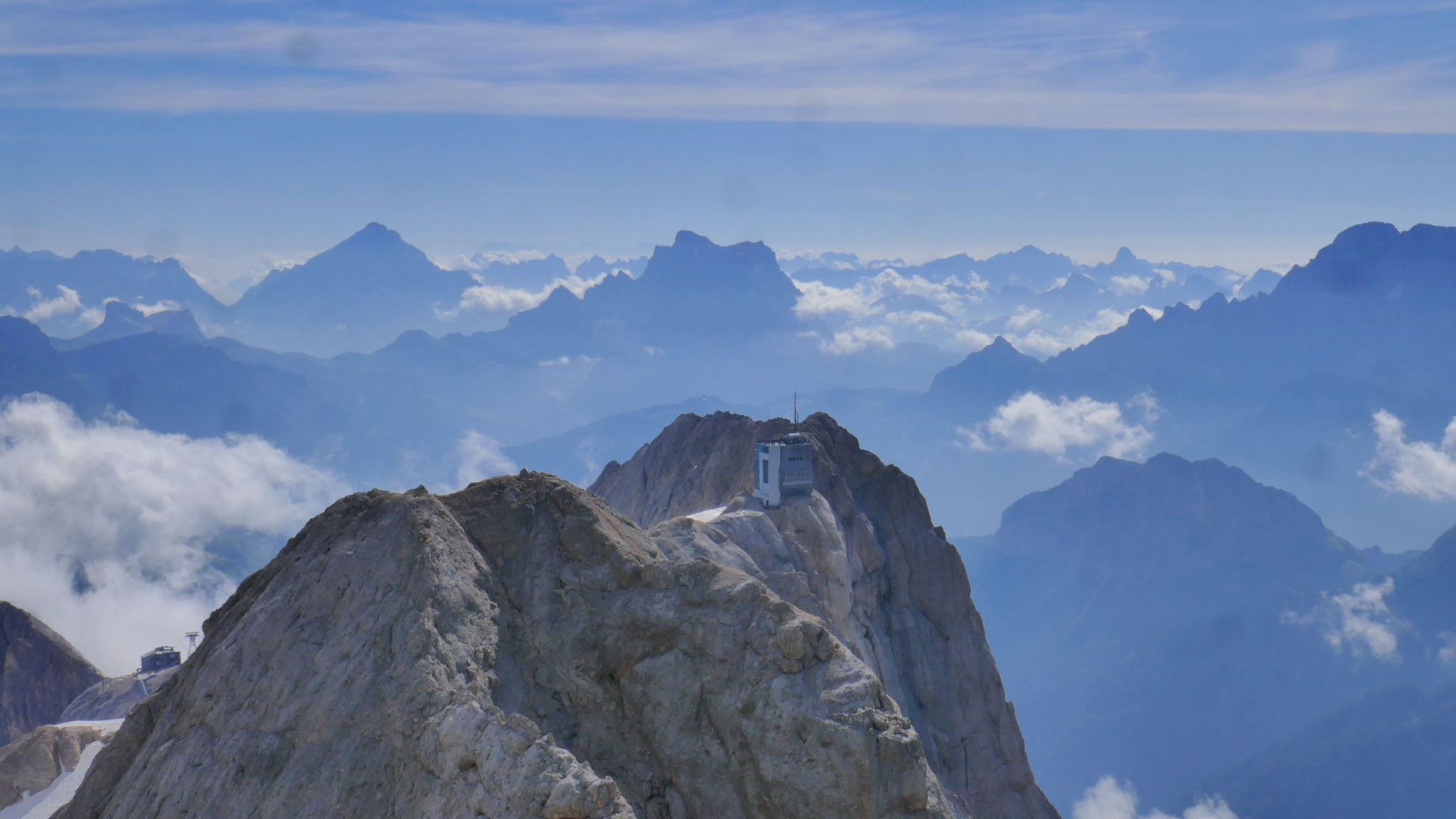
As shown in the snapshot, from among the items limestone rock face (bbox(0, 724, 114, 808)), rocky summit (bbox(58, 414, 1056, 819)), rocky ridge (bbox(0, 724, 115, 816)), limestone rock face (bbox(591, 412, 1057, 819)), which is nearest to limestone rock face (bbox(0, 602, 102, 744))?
limestone rock face (bbox(0, 724, 114, 808))

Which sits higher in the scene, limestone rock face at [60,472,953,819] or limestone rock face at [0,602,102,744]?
limestone rock face at [0,602,102,744]

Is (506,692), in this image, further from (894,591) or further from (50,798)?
(894,591)

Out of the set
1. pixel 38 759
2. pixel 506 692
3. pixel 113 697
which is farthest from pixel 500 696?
pixel 113 697

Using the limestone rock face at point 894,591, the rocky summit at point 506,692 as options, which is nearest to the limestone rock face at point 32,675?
the limestone rock face at point 894,591

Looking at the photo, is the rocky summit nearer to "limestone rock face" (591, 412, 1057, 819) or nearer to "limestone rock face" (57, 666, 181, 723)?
"limestone rock face" (591, 412, 1057, 819)

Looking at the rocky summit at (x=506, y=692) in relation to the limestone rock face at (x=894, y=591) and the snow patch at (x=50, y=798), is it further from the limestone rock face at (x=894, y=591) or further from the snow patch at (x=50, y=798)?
the snow patch at (x=50, y=798)

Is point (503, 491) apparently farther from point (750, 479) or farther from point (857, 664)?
point (750, 479)
